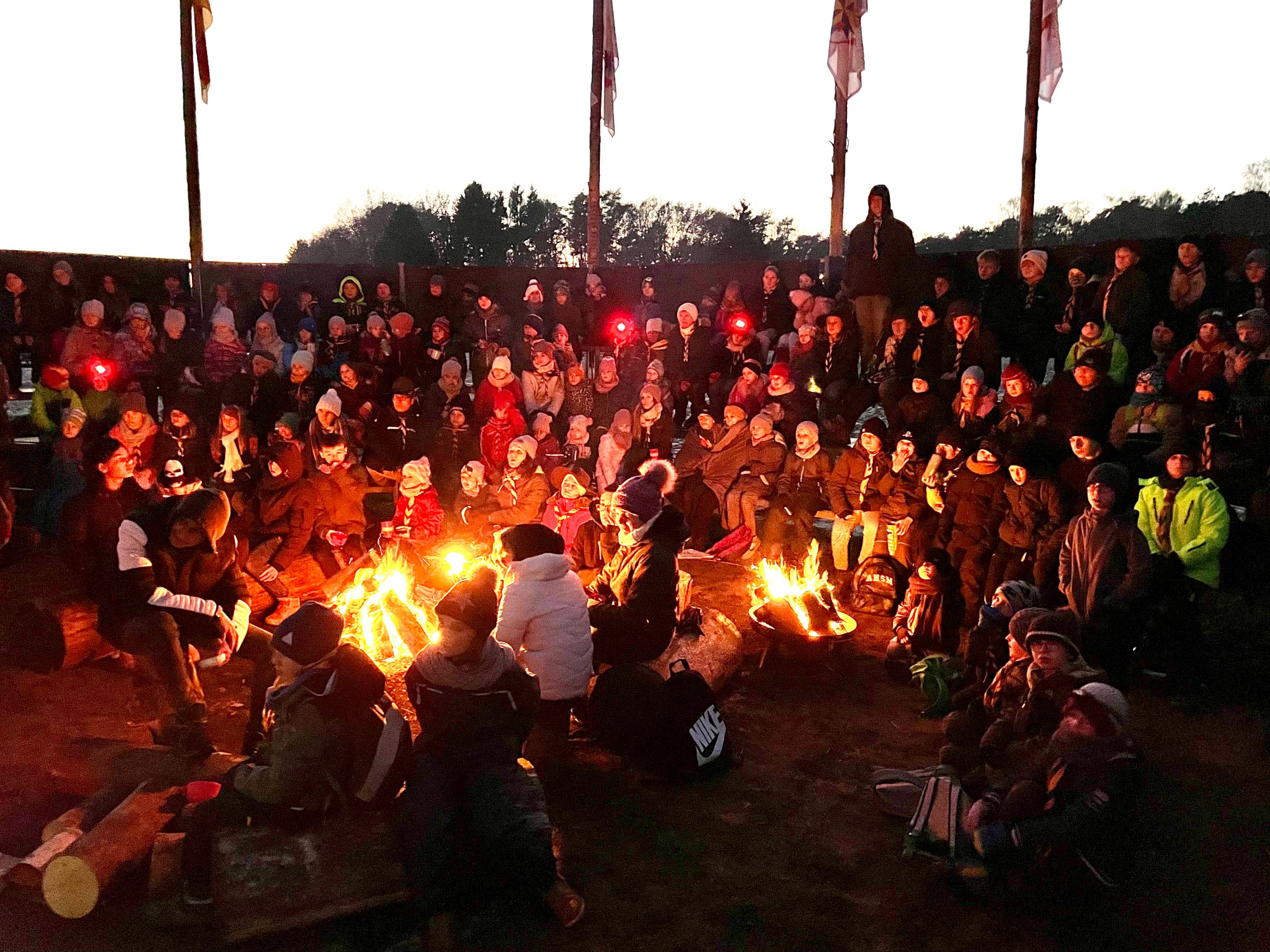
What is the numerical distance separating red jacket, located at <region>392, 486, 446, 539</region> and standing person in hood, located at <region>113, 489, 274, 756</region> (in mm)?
3193

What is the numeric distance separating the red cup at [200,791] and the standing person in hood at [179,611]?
1.02 metres

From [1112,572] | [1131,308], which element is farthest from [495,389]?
[1112,572]

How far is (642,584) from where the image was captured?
707cm

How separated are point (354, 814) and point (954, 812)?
3.25 m

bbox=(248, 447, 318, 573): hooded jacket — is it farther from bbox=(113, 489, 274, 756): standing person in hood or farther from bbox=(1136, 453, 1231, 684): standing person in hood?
bbox=(1136, 453, 1231, 684): standing person in hood

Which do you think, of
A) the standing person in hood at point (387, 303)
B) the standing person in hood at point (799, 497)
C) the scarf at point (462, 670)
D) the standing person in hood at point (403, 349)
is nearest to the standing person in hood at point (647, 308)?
the standing person in hood at point (403, 349)

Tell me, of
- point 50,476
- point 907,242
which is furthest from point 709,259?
point 50,476

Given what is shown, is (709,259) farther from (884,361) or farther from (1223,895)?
(1223,895)

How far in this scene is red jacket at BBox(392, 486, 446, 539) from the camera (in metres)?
10.2

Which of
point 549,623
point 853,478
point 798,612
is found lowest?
point 798,612

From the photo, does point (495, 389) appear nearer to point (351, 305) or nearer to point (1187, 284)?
Answer: point (351, 305)

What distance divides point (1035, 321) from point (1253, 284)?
2.19 meters

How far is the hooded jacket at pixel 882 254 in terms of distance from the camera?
1266 cm

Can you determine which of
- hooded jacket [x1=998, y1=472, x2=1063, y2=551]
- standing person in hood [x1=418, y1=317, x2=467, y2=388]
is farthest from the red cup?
standing person in hood [x1=418, y1=317, x2=467, y2=388]
